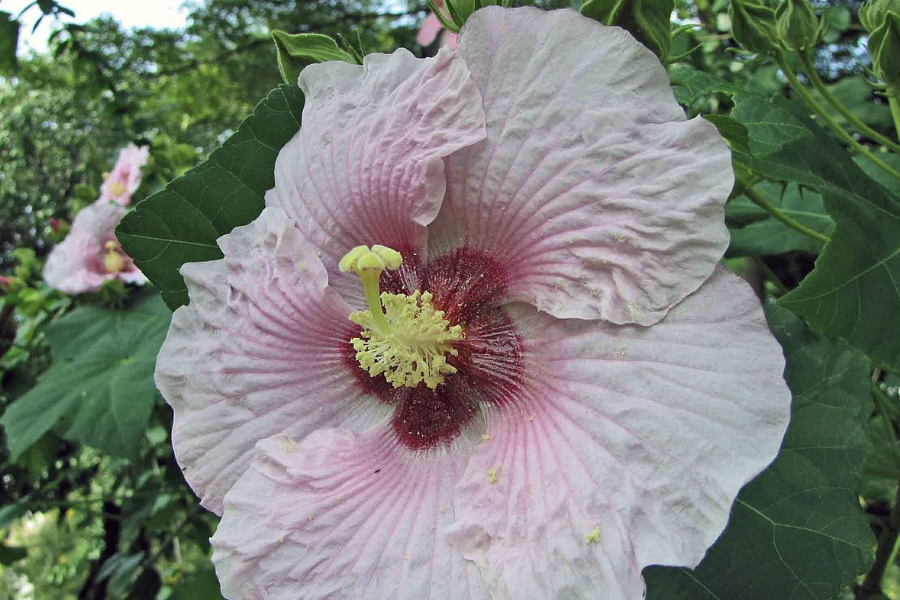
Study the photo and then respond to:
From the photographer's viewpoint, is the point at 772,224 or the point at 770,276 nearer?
the point at 770,276

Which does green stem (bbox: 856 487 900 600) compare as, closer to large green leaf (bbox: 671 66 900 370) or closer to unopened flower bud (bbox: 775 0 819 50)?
large green leaf (bbox: 671 66 900 370)

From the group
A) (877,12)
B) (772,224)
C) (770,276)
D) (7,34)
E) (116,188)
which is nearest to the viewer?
(877,12)

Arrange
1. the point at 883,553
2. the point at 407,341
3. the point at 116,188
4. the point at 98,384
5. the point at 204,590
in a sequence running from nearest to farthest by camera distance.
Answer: the point at 407,341 < the point at 883,553 < the point at 98,384 < the point at 204,590 < the point at 116,188

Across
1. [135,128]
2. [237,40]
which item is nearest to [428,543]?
[135,128]

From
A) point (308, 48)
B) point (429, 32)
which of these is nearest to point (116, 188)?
point (429, 32)

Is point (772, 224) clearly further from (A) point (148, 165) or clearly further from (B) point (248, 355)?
(A) point (148, 165)

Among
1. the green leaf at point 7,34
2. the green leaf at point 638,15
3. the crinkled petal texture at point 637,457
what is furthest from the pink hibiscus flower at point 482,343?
the green leaf at point 7,34
